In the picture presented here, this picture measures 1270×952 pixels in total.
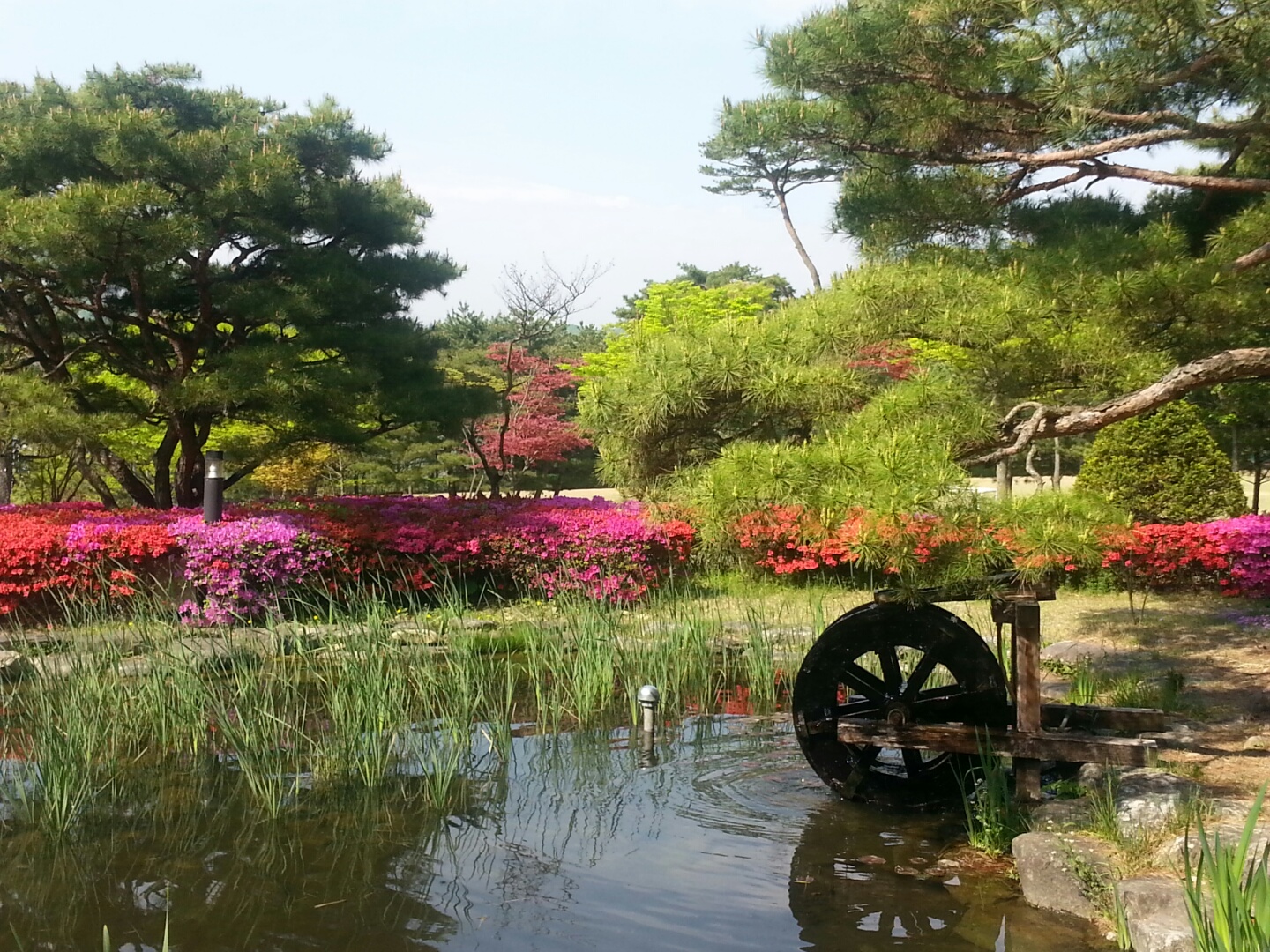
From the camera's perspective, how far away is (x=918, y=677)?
4.77 metres

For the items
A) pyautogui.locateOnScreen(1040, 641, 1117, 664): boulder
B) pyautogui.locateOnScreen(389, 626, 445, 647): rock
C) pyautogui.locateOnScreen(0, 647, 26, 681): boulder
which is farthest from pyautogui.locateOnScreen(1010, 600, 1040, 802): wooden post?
pyautogui.locateOnScreen(0, 647, 26, 681): boulder

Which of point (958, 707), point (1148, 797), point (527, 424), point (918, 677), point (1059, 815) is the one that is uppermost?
point (527, 424)

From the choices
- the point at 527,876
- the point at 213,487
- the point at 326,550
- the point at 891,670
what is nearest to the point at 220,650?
the point at 326,550

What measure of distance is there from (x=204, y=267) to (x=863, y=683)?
8.64 metres

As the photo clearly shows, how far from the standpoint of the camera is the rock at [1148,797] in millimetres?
3931

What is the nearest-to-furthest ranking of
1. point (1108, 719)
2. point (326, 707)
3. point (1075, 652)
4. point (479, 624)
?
point (1108, 719) < point (326, 707) < point (1075, 652) < point (479, 624)

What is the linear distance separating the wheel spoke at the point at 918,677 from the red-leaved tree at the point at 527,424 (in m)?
13.8

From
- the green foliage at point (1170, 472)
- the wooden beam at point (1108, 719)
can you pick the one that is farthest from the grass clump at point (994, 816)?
the green foliage at point (1170, 472)

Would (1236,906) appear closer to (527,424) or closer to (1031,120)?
(1031,120)

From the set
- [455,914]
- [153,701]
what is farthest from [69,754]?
[455,914]

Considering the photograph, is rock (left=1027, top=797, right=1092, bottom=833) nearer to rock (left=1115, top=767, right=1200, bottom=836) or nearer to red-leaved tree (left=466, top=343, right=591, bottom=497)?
rock (left=1115, top=767, right=1200, bottom=836)

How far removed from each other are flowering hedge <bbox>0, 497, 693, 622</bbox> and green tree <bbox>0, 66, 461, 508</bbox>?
102cm

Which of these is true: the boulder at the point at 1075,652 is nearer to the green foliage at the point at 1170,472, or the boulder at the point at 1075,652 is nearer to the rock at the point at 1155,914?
the green foliage at the point at 1170,472

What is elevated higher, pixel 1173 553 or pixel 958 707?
pixel 1173 553
